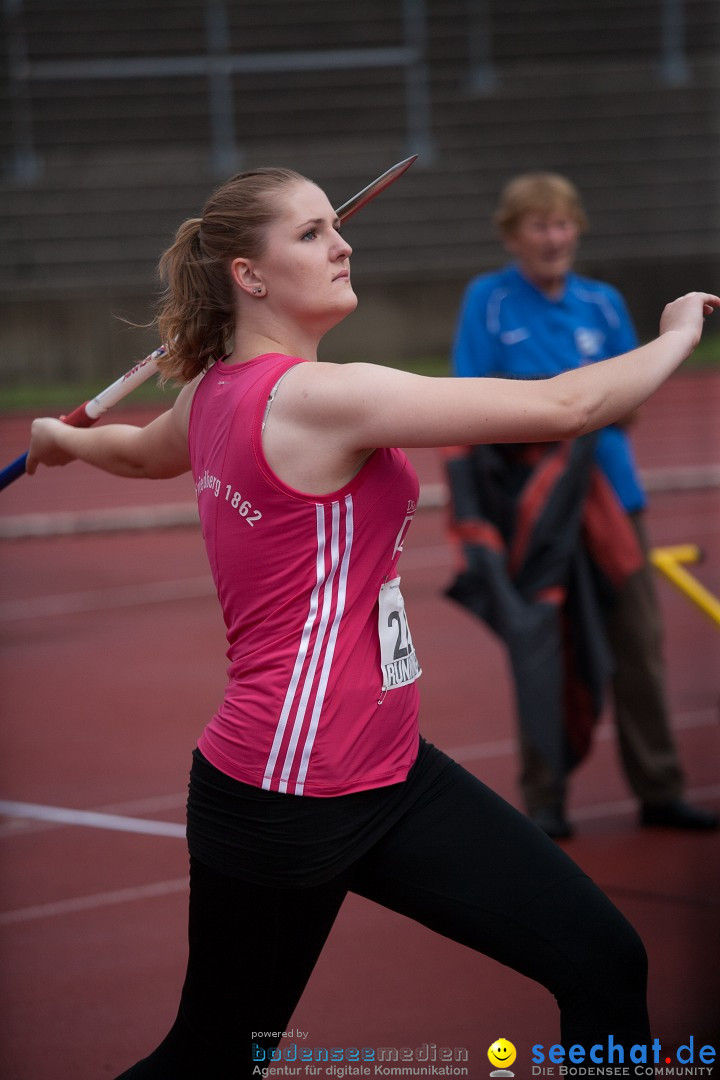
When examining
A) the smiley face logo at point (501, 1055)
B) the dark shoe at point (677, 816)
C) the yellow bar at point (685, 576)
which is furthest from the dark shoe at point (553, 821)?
the smiley face logo at point (501, 1055)

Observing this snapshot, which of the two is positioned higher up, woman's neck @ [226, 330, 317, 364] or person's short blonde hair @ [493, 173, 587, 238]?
woman's neck @ [226, 330, 317, 364]

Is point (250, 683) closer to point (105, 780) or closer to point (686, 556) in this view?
point (686, 556)

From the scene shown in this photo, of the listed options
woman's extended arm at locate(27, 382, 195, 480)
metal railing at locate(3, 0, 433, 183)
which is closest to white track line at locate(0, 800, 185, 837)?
woman's extended arm at locate(27, 382, 195, 480)

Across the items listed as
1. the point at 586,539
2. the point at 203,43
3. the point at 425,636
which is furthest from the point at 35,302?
the point at 586,539

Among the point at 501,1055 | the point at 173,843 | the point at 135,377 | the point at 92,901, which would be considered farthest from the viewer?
the point at 173,843

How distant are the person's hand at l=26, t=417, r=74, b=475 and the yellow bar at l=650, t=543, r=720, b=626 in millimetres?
2257

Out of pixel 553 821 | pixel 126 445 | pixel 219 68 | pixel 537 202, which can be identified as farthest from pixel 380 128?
pixel 126 445

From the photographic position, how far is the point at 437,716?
19.4 ft

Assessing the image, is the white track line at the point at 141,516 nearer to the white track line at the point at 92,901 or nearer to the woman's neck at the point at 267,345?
the white track line at the point at 92,901

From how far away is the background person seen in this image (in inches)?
177

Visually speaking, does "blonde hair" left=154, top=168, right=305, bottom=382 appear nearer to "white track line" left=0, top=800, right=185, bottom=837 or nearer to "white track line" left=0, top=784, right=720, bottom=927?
"white track line" left=0, top=784, right=720, bottom=927

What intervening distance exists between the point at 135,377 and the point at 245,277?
0.49 m

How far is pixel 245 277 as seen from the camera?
7.53 feet

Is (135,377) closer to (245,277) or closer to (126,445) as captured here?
(126,445)
